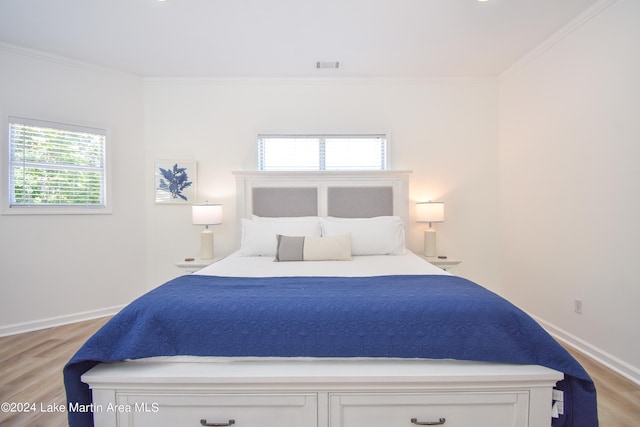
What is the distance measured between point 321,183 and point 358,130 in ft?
2.56

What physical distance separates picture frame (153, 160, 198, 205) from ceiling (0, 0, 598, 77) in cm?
102

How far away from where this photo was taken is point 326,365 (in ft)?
4.30

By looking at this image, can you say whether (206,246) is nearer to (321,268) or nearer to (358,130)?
(321,268)

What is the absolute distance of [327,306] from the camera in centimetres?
136

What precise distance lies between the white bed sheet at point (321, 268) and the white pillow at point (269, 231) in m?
0.14

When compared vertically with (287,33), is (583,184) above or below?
below

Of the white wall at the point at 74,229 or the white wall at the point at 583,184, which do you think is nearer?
the white wall at the point at 583,184

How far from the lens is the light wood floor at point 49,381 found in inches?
63.0

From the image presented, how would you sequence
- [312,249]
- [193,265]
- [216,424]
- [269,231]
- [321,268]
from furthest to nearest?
[193,265] → [269,231] → [312,249] → [321,268] → [216,424]

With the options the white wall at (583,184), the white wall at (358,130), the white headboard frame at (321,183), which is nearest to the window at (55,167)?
the white wall at (358,130)

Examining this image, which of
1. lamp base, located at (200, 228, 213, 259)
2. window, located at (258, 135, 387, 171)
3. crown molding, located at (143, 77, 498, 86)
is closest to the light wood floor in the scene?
lamp base, located at (200, 228, 213, 259)

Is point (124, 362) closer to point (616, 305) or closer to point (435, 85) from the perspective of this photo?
point (616, 305)

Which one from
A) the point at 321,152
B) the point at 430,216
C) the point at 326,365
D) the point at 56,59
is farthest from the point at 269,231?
the point at 56,59

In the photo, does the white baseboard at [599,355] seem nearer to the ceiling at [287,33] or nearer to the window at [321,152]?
the window at [321,152]
